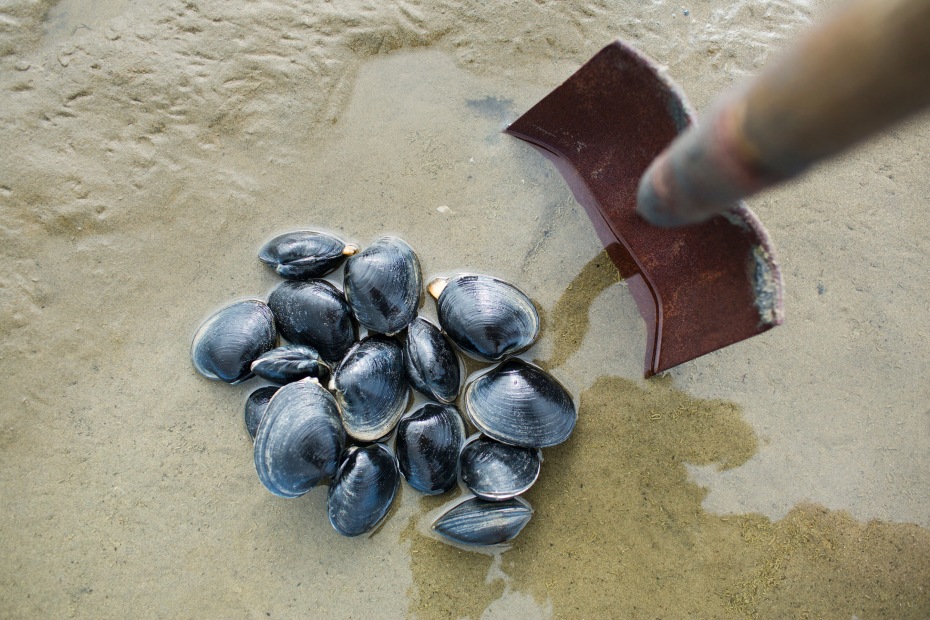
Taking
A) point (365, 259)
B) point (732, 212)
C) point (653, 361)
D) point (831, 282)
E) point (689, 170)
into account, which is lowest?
point (653, 361)

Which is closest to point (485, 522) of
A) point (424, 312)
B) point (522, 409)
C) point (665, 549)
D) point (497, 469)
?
point (497, 469)

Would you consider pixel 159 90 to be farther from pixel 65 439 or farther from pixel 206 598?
pixel 206 598

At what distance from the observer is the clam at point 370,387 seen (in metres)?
2.83

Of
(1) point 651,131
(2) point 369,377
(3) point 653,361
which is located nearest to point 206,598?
(2) point 369,377

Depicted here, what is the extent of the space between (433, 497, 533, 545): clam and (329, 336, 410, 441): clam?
57cm

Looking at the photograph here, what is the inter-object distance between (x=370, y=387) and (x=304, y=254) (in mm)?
776

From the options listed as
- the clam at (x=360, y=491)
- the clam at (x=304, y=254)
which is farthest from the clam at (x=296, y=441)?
the clam at (x=304, y=254)

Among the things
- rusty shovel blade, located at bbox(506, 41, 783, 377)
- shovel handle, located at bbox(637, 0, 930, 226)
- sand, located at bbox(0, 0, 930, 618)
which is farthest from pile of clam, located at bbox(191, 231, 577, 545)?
shovel handle, located at bbox(637, 0, 930, 226)

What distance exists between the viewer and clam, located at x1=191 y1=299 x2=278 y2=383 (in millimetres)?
2891

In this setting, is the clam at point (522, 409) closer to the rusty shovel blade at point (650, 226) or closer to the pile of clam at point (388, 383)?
the pile of clam at point (388, 383)

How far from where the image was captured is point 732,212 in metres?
2.22

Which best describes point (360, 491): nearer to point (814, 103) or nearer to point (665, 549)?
point (665, 549)

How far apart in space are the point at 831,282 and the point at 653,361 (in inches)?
42.8

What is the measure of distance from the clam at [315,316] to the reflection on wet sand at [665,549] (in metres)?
1.03
